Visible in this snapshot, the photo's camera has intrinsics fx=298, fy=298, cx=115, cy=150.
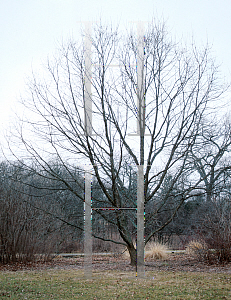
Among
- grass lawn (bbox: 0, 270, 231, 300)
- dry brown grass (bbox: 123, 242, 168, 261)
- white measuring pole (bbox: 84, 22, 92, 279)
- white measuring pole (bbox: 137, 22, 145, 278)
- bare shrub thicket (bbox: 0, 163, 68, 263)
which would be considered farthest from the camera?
dry brown grass (bbox: 123, 242, 168, 261)

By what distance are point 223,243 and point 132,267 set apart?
227cm

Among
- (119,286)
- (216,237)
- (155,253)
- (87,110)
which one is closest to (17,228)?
(155,253)

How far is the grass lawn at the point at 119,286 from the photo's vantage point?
4.22 metres

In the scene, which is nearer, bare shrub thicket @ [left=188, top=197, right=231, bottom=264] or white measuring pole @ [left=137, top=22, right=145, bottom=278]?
white measuring pole @ [left=137, top=22, right=145, bottom=278]

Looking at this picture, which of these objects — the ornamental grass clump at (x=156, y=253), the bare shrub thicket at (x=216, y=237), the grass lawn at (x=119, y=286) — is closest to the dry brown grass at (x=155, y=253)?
the ornamental grass clump at (x=156, y=253)

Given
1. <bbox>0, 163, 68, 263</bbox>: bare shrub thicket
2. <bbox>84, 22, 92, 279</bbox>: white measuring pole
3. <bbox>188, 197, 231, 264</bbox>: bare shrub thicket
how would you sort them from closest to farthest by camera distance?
<bbox>84, 22, 92, 279</bbox>: white measuring pole
<bbox>188, 197, 231, 264</bbox>: bare shrub thicket
<bbox>0, 163, 68, 263</bbox>: bare shrub thicket

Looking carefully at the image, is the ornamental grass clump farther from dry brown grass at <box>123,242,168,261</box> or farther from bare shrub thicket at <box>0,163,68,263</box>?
bare shrub thicket at <box>0,163,68,263</box>

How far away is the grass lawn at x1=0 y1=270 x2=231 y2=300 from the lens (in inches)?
166

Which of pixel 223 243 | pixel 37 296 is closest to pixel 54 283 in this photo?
pixel 37 296

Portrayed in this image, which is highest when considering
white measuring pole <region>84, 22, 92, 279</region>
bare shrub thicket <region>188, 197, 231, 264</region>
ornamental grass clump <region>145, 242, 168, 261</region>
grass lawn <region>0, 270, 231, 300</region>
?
A: white measuring pole <region>84, 22, 92, 279</region>

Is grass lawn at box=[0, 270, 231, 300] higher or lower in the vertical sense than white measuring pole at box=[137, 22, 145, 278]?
lower

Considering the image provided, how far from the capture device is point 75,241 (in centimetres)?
1129

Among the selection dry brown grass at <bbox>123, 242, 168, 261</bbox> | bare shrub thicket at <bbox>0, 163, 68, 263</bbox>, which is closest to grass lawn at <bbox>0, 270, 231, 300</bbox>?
bare shrub thicket at <bbox>0, 163, 68, 263</bbox>

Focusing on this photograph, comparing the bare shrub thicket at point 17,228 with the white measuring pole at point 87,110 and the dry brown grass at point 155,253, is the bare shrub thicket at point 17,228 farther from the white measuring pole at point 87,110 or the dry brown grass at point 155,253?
the dry brown grass at point 155,253
